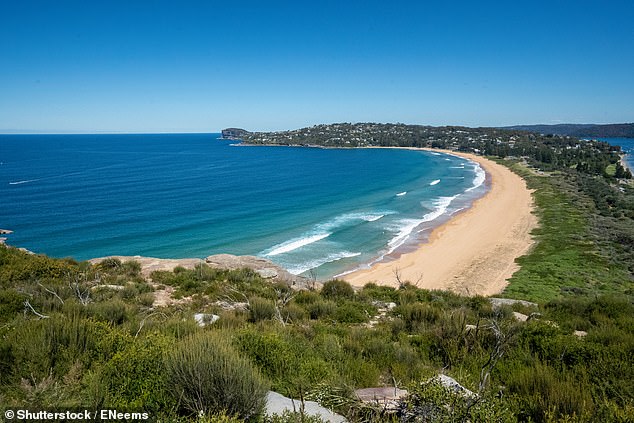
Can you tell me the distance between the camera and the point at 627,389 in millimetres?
4684

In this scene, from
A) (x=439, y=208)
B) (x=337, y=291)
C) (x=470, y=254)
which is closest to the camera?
(x=337, y=291)


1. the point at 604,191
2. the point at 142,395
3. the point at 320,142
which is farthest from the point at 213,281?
the point at 320,142

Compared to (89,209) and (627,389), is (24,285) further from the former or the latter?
(89,209)

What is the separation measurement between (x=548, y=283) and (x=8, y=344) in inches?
918

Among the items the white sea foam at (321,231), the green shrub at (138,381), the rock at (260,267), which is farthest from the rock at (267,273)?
the green shrub at (138,381)

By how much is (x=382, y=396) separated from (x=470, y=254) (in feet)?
82.8

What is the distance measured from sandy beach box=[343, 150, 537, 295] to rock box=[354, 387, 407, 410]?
1043 centimetres

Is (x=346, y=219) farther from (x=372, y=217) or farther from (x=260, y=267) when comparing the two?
(x=260, y=267)

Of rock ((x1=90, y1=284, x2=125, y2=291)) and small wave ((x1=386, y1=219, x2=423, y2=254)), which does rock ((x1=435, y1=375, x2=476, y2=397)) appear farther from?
small wave ((x1=386, y1=219, x2=423, y2=254))

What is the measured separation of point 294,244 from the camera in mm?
28750

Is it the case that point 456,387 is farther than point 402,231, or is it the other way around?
point 402,231

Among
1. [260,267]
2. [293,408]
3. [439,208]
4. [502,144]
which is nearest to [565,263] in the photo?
[439,208]

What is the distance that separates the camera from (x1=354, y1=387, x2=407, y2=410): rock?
4.14 metres

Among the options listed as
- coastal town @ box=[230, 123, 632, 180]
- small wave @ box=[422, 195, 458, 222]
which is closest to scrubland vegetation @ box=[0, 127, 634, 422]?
small wave @ box=[422, 195, 458, 222]
